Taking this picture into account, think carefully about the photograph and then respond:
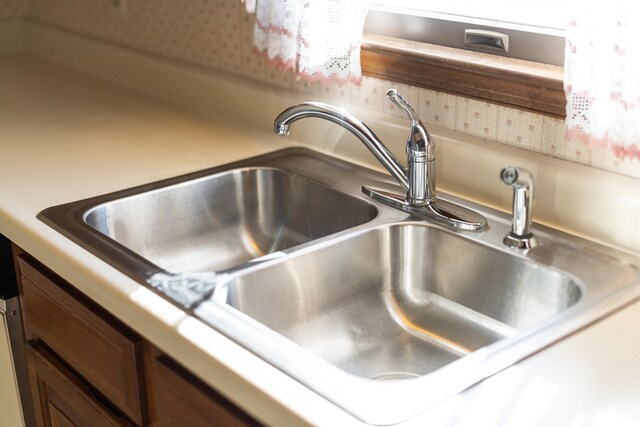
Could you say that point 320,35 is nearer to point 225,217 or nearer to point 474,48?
point 474,48

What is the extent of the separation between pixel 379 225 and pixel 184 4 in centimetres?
103

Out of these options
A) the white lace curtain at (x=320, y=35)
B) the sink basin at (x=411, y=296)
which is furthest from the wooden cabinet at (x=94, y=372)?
Result: the white lace curtain at (x=320, y=35)

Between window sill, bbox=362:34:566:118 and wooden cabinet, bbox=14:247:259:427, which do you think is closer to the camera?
wooden cabinet, bbox=14:247:259:427

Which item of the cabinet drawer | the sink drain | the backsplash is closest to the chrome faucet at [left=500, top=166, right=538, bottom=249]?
the backsplash

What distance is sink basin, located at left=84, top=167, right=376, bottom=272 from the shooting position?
5.24 ft

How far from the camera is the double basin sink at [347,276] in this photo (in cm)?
107

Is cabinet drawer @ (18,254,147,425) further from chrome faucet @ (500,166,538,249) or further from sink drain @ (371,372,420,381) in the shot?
chrome faucet @ (500,166,538,249)

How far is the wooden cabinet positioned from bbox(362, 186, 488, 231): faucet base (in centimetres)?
50

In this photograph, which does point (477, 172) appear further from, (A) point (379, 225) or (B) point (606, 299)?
(B) point (606, 299)

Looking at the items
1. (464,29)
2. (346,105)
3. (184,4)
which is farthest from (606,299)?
(184,4)

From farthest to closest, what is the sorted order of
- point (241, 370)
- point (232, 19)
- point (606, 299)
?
point (232, 19), point (606, 299), point (241, 370)

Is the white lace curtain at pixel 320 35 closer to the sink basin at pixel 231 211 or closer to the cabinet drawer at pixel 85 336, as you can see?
the sink basin at pixel 231 211

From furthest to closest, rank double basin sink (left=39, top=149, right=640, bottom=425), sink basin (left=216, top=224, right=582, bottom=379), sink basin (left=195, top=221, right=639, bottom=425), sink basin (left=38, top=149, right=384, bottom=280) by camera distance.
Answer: sink basin (left=38, top=149, right=384, bottom=280), sink basin (left=216, top=224, right=582, bottom=379), sink basin (left=195, top=221, right=639, bottom=425), double basin sink (left=39, top=149, right=640, bottom=425)

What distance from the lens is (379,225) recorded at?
1.44m
